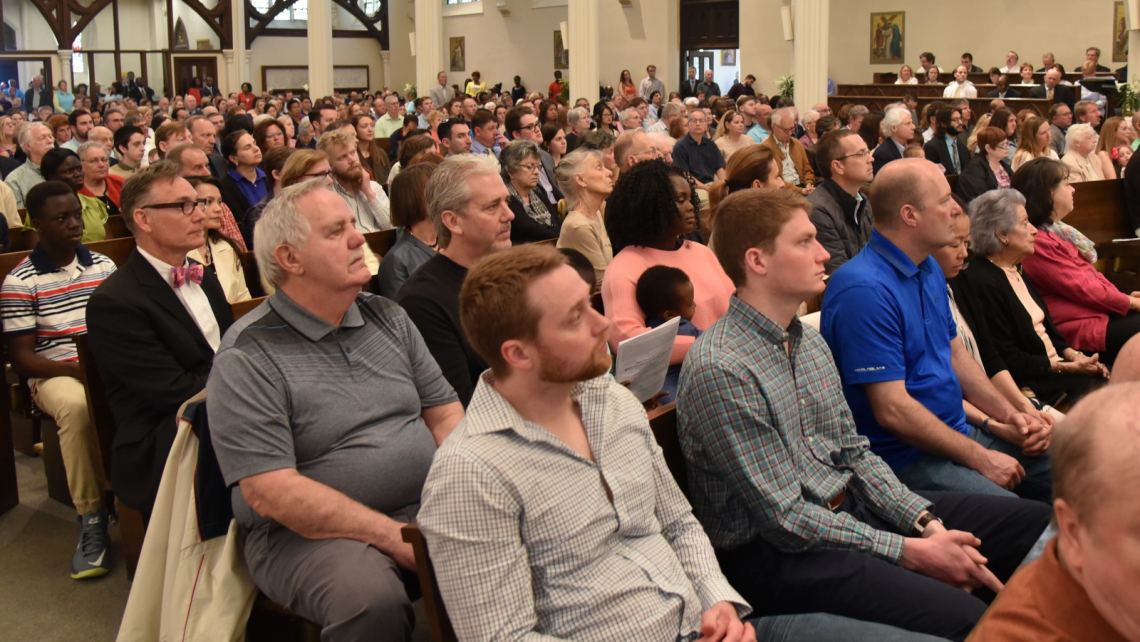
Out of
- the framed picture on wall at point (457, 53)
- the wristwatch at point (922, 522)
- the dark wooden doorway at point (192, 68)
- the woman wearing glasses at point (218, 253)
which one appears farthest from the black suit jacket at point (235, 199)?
the dark wooden doorway at point (192, 68)

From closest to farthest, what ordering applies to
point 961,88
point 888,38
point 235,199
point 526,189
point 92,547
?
point 92,547, point 526,189, point 235,199, point 961,88, point 888,38

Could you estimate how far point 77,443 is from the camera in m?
3.50

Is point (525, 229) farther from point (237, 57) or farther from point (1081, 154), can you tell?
point (237, 57)

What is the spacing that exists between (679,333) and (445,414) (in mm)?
1116

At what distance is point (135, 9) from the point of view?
31.9m

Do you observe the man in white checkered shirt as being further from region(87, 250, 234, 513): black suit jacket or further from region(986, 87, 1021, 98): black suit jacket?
region(986, 87, 1021, 98): black suit jacket

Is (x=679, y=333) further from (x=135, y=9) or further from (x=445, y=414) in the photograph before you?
(x=135, y=9)

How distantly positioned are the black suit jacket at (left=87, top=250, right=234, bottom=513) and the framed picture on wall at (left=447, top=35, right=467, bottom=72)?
27.8 meters

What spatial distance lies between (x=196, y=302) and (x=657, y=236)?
1584 mm

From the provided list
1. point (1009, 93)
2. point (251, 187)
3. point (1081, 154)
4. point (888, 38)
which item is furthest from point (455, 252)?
point (888, 38)

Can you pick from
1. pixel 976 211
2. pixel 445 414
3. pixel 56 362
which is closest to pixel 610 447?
pixel 445 414

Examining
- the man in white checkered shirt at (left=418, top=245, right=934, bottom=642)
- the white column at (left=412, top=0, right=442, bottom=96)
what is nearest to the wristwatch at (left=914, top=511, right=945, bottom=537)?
the man in white checkered shirt at (left=418, top=245, right=934, bottom=642)

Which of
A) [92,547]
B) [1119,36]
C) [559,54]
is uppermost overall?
[559,54]

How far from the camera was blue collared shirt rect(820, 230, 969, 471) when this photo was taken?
9.52 ft
